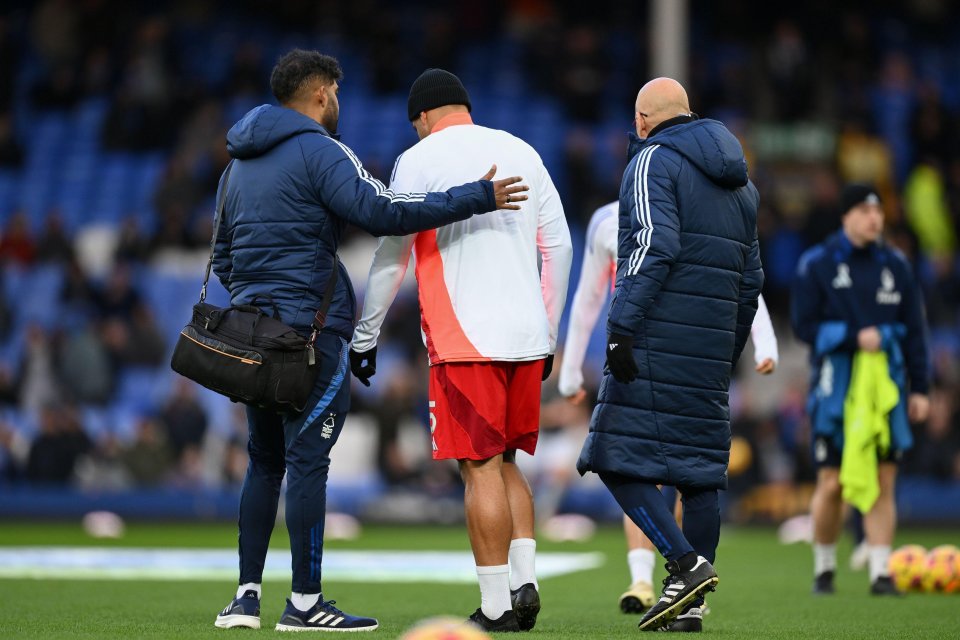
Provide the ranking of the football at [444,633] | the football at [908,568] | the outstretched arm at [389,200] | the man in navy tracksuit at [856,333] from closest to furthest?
the football at [444,633] < the outstretched arm at [389,200] < the man in navy tracksuit at [856,333] < the football at [908,568]

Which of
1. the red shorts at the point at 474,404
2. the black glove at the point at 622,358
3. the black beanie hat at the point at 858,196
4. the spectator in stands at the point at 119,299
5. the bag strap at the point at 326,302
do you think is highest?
the spectator in stands at the point at 119,299

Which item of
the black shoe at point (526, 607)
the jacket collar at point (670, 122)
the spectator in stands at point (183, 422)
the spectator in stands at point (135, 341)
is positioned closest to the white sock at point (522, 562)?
the black shoe at point (526, 607)

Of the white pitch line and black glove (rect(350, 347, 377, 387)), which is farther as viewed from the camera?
the white pitch line

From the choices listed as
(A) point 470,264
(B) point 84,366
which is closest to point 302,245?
(A) point 470,264

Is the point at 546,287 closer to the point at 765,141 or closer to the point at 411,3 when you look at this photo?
the point at 765,141

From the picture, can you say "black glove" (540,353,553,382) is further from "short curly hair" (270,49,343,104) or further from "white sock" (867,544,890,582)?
"white sock" (867,544,890,582)

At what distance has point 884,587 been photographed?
9477 mm

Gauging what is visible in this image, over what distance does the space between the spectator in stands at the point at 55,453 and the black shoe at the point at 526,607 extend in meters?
13.0

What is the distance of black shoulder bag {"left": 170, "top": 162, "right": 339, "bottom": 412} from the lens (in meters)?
6.56

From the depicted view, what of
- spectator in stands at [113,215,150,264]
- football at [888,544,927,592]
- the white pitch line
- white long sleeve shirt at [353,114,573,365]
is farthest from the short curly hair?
spectator in stands at [113,215,150,264]

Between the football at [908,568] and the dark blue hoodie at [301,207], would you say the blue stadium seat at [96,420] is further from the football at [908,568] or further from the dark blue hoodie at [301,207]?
the dark blue hoodie at [301,207]

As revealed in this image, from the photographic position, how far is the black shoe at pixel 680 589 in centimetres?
660

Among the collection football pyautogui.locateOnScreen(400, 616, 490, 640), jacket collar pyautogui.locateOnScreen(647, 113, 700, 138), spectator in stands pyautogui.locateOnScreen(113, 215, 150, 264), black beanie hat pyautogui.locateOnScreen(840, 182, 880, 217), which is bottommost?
football pyautogui.locateOnScreen(400, 616, 490, 640)

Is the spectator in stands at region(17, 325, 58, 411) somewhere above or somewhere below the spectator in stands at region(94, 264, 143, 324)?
below
